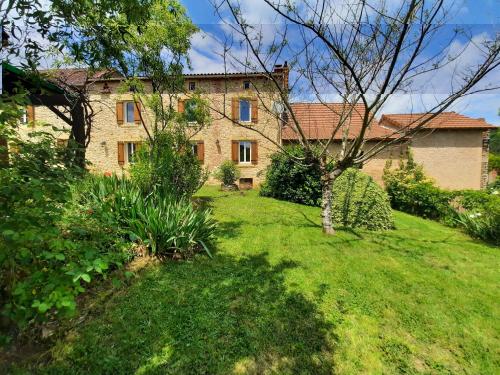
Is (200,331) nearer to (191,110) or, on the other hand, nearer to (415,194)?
(191,110)

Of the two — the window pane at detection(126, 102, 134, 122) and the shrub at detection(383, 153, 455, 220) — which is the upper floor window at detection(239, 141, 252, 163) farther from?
the shrub at detection(383, 153, 455, 220)

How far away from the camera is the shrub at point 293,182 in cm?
1044

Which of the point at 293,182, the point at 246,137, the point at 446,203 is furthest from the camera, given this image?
the point at 246,137

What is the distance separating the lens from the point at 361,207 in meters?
7.16

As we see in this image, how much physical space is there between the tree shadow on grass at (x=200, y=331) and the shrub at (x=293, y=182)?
6.82 meters

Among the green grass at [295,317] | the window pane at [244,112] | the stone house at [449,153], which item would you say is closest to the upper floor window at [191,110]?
the green grass at [295,317]

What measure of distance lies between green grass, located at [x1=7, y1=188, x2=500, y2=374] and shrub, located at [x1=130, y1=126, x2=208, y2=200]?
2.31 meters

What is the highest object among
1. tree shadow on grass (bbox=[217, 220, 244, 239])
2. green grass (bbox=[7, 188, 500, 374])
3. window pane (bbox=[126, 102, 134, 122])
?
window pane (bbox=[126, 102, 134, 122])

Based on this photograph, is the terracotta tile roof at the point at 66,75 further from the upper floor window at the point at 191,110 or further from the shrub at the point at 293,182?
the shrub at the point at 293,182

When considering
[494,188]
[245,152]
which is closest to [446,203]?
[494,188]

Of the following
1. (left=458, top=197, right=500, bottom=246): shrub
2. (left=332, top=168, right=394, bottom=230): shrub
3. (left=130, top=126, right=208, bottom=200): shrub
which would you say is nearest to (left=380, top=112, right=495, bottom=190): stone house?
(left=458, top=197, right=500, bottom=246): shrub

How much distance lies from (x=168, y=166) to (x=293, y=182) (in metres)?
5.55

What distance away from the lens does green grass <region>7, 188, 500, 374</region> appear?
256 centimetres

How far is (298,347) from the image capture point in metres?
2.75
